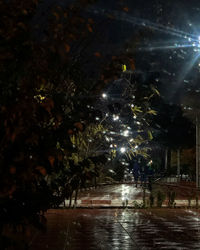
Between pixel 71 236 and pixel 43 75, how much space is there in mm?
6356

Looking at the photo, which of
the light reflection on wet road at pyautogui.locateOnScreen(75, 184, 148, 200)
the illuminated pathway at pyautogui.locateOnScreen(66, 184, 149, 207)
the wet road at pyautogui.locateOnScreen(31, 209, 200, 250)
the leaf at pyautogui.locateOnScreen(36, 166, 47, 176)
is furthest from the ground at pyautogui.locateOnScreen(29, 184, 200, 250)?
the light reflection on wet road at pyautogui.locateOnScreen(75, 184, 148, 200)

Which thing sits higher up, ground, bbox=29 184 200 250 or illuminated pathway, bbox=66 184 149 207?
illuminated pathway, bbox=66 184 149 207

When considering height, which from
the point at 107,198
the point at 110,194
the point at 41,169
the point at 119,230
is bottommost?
the point at 119,230

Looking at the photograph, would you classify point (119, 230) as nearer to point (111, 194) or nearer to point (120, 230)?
point (120, 230)

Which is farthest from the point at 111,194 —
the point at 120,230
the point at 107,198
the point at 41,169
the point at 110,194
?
the point at 41,169

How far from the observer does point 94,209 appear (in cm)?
1708

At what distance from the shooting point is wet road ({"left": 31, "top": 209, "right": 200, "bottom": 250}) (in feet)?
29.9

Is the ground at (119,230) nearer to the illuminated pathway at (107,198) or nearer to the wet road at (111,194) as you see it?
the illuminated pathway at (107,198)

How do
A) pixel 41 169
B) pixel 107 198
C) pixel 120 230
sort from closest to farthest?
pixel 41 169 < pixel 120 230 < pixel 107 198

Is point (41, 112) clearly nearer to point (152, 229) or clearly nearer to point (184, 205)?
point (152, 229)

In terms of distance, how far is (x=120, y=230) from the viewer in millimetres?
11148

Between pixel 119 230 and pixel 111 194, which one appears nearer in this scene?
pixel 119 230

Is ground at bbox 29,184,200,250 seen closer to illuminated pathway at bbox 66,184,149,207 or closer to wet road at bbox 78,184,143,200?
illuminated pathway at bbox 66,184,149,207

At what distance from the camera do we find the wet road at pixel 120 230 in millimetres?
9125
